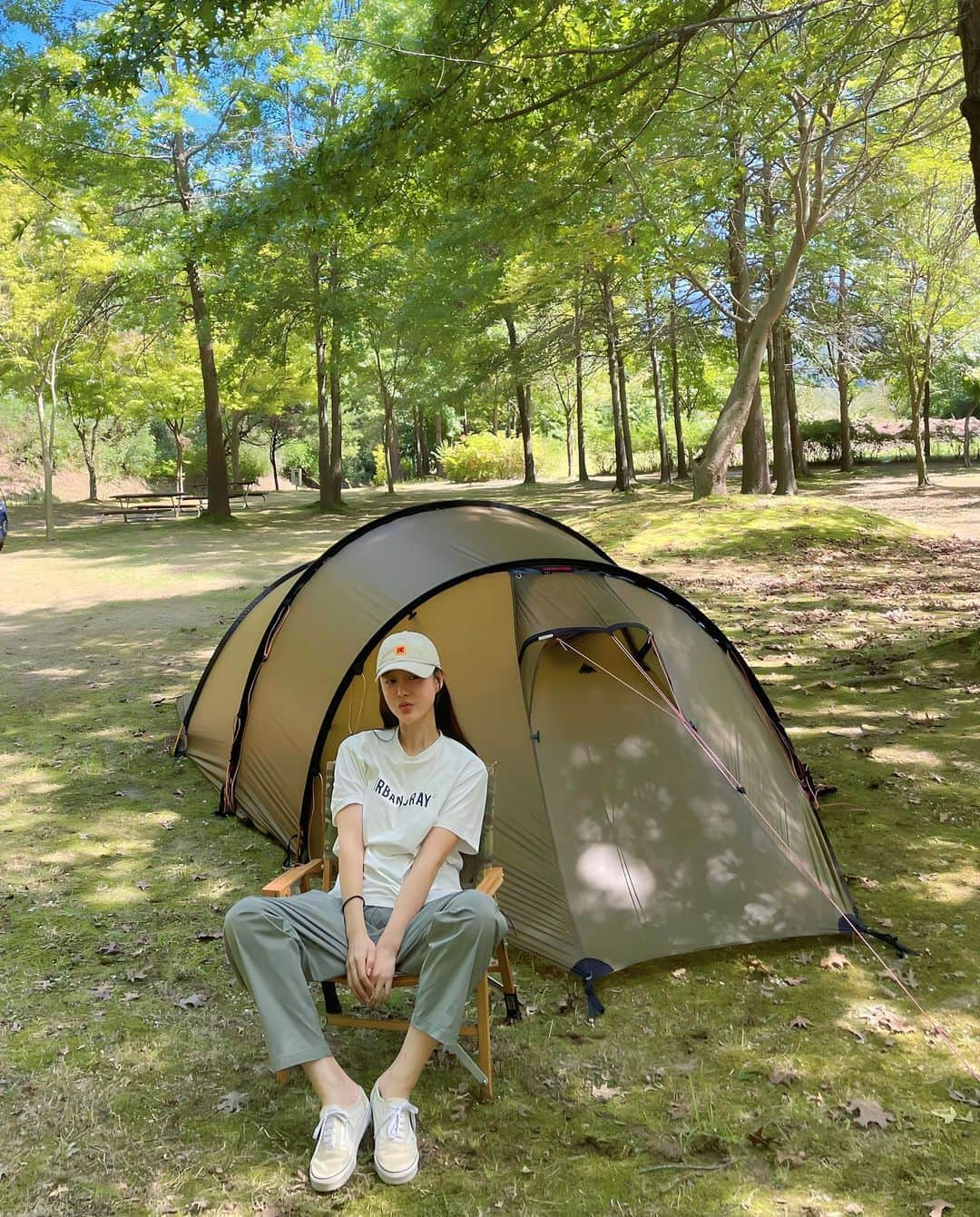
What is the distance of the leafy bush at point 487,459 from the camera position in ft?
115

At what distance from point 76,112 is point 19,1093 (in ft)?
63.0

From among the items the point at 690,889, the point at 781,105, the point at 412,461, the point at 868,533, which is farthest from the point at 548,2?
the point at 412,461

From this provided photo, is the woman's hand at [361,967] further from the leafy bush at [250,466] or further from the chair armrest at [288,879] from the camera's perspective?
the leafy bush at [250,466]

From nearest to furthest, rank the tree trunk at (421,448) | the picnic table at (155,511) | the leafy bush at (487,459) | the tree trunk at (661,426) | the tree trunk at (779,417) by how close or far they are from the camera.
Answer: the tree trunk at (779,417), the picnic table at (155,511), the tree trunk at (661,426), the leafy bush at (487,459), the tree trunk at (421,448)

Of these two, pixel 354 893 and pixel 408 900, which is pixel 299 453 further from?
pixel 408 900

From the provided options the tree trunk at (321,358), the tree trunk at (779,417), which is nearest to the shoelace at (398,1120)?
the tree trunk at (779,417)

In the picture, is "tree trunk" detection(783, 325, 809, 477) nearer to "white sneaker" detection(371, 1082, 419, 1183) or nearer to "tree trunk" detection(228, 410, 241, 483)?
"tree trunk" detection(228, 410, 241, 483)

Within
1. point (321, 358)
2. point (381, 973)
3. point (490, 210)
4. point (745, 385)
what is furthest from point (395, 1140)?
point (321, 358)

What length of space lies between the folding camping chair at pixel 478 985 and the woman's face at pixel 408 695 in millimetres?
375

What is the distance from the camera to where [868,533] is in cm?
1437

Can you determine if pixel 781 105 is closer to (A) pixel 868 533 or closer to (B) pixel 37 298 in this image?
(A) pixel 868 533

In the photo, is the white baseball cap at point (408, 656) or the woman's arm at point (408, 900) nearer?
the woman's arm at point (408, 900)

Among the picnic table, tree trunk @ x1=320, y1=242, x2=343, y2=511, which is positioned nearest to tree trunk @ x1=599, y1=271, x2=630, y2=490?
A: tree trunk @ x1=320, y1=242, x2=343, y2=511

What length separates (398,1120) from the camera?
2.84 meters
